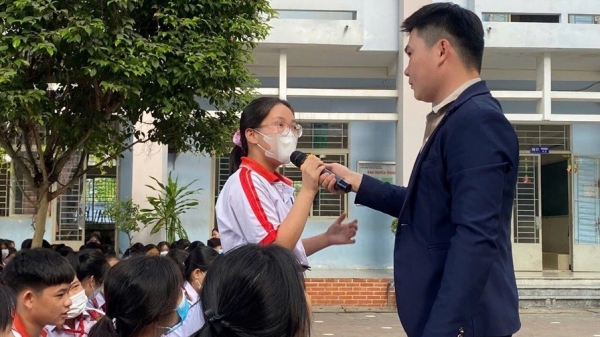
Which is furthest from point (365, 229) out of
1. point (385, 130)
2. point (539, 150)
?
point (539, 150)

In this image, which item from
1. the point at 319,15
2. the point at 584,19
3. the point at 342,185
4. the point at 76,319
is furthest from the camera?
the point at 584,19

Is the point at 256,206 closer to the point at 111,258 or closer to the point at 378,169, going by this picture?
the point at 111,258

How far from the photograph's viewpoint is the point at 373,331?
9.17 metres

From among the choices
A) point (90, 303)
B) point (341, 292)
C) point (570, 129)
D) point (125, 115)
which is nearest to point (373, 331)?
point (341, 292)

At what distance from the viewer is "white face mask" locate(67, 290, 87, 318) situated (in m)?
3.72

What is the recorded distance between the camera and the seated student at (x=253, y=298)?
58.9 inches

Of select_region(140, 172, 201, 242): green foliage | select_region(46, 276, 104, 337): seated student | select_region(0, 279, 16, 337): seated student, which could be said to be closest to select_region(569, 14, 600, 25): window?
select_region(140, 172, 201, 242): green foliage

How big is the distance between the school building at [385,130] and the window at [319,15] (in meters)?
0.02

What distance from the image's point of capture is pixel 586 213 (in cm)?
1355

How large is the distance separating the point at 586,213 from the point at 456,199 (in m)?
12.6

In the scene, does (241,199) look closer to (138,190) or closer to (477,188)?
(477,188)

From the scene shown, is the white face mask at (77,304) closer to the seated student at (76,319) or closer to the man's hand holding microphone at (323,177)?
the seated student at (76,319)

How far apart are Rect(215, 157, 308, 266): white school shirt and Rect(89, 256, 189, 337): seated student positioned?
13.4 inches

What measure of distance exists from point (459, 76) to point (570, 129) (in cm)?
1219
